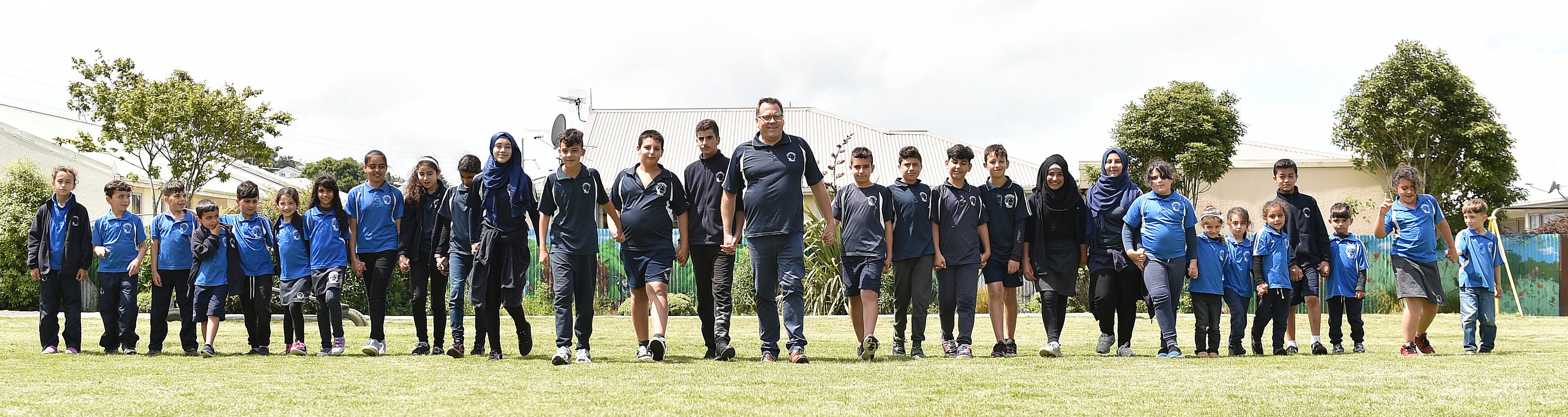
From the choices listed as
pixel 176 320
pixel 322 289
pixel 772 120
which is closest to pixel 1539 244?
pixel 772 120

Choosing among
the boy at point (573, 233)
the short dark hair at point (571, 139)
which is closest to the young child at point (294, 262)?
the boy at point (573, 233)

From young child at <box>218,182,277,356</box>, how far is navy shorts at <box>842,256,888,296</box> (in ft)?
13.9

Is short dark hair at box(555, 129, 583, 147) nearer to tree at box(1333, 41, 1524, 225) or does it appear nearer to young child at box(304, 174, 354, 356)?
young child at box(304, 174, 354, 356)

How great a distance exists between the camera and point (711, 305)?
7.07m

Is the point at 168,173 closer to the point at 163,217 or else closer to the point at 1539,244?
the point at 163,217

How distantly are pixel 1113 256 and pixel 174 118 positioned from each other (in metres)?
20.6

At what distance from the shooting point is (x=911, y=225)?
23.6 feet

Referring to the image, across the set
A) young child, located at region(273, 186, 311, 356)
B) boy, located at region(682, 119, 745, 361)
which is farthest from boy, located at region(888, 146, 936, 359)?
young child, located at region(273, 186, 311, 356)

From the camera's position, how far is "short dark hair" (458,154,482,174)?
734 centimetres

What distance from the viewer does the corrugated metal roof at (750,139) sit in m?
29.8

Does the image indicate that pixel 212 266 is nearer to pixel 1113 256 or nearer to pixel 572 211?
pixel 572 211

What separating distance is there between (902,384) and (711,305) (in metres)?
2.20

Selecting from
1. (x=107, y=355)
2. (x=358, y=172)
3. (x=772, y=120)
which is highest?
(x=358, y=172)

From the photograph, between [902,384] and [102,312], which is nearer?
[902,384]
